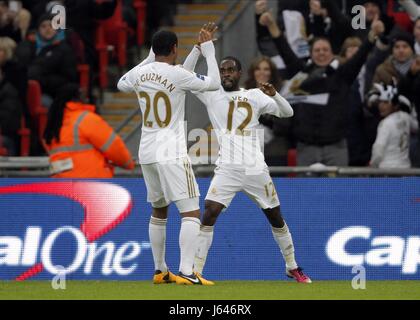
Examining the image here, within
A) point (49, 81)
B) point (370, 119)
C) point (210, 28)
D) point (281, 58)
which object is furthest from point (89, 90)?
point (210, 28)

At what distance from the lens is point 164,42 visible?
494 inches

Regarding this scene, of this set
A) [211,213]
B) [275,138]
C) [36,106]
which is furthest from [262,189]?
[36,106]

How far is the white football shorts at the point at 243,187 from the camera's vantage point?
43.3 feet

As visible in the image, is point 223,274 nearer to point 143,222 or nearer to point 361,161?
point 143,222

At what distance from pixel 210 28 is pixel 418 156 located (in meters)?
4.01

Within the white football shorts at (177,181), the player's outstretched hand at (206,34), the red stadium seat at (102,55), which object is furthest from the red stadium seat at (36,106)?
the player's outstretched hand at (206,34)

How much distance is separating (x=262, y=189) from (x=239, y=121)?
0.75 m

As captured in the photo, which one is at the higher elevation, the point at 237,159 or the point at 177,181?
the point at 237,159

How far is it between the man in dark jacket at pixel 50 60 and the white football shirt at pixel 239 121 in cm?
449

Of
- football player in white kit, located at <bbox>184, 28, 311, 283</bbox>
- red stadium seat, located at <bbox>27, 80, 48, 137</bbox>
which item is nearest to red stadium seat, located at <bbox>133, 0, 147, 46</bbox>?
red stadium seat, located at <bbox>27, 80, 48, 137</bbox>

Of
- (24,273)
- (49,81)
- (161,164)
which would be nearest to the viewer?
(161,164)

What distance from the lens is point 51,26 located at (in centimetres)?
1756

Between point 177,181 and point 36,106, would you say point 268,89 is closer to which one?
point 177,181

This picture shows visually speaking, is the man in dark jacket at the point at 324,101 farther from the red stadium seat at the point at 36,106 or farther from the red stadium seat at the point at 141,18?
the red stadium seat at the point at 36,106
